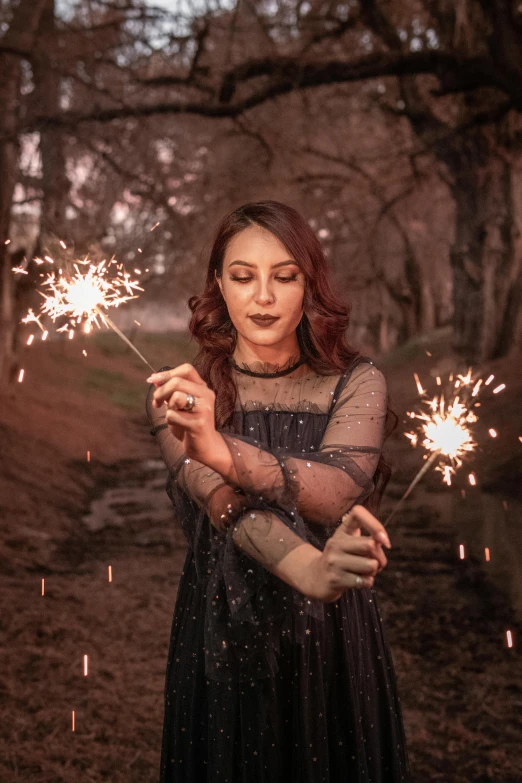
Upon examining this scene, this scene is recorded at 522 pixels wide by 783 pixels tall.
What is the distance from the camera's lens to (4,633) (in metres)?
6.54

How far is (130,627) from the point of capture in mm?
6918

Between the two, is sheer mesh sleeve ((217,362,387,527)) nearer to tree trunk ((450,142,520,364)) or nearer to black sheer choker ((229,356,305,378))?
black sheer choker ((229,356,305,378))

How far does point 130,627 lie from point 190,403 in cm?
536

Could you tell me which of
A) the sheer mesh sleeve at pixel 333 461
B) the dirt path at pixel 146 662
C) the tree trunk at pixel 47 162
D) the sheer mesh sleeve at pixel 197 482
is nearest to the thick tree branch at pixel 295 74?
the tree trunk at pixel 47 162

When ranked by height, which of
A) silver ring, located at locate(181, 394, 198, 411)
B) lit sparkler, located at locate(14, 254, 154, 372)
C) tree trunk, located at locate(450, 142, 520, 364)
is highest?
tree trunk, located at locate(450, 142, 520, 364)

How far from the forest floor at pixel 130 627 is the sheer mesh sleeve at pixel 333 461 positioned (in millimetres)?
824

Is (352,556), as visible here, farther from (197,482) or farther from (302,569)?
(197,482)

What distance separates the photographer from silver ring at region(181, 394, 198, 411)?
1993 mm

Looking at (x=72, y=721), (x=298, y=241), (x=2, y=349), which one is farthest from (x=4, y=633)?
(x=2, y=349)

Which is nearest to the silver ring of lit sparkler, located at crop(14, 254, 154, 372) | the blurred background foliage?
lit sparkler, located at crop(14, 254, 154, 372)

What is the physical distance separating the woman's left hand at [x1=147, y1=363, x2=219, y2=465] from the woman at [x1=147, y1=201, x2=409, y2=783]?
15 millimetres

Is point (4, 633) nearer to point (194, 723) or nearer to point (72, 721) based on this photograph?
point (72, 721)

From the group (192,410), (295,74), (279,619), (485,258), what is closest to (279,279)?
(192,410)

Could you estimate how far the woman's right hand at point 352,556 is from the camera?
6.12 ft
